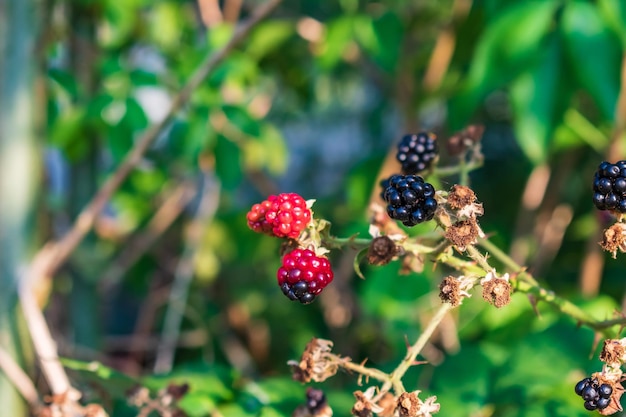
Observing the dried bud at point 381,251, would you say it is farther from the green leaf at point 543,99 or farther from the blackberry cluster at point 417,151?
the green leaf at point 543,99

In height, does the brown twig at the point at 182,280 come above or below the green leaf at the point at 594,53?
below

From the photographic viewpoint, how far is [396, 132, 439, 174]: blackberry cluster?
795 mm

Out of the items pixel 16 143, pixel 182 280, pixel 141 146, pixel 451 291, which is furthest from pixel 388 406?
pixel 182 280

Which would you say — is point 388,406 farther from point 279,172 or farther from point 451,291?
point 279,172

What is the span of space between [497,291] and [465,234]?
0.19 feet

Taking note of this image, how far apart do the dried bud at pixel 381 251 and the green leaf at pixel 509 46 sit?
1.87 feet

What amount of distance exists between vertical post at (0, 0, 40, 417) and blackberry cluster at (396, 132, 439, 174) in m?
0.71

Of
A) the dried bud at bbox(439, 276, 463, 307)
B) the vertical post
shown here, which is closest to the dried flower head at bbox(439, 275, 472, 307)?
the dried bud at bbox(439, 276, 463, 307)

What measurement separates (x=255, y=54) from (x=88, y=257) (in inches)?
27.5

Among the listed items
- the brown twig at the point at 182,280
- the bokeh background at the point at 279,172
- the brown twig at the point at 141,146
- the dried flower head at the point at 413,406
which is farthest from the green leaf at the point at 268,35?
the dried flower head at the point at 413,406

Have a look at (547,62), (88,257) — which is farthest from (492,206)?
(88,257)

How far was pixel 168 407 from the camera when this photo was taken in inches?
32.8

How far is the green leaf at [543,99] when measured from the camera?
1.12 meters

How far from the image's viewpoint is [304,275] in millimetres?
631
